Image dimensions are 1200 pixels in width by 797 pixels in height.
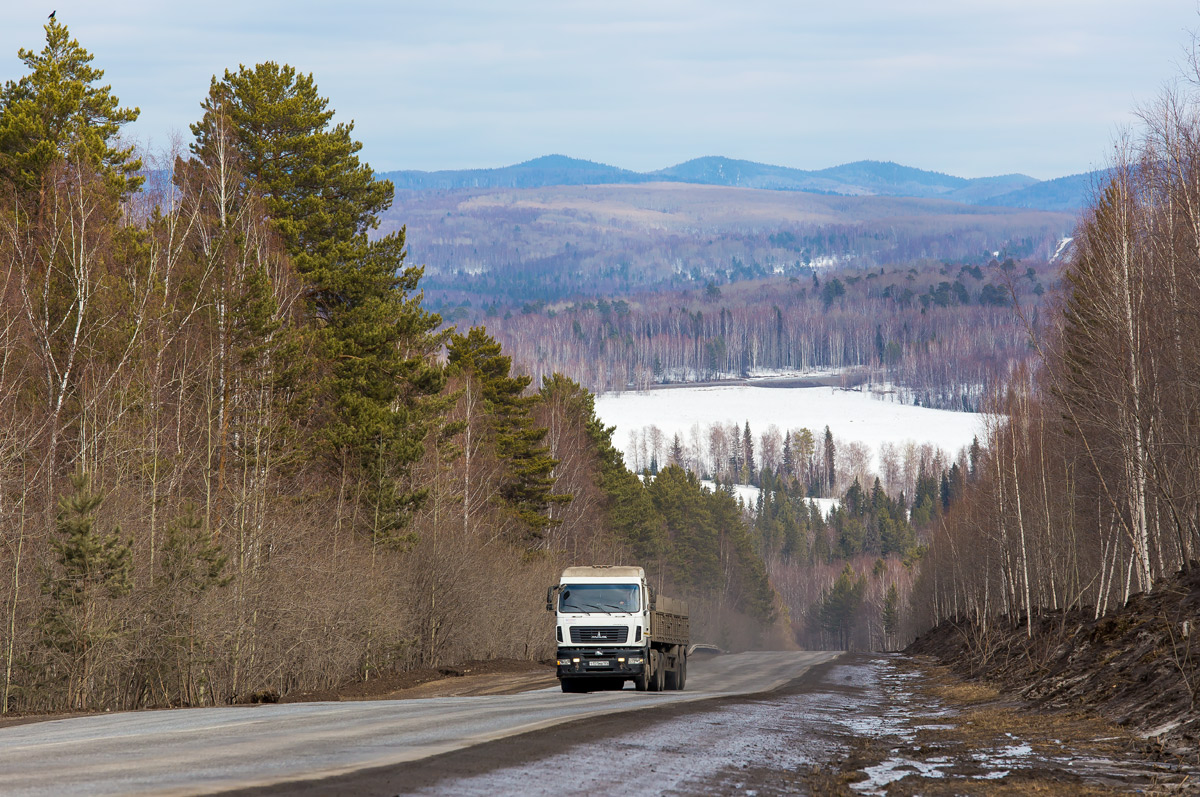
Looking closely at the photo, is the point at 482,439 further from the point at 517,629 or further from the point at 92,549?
the point at 92,549

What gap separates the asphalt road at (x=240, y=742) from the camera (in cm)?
1004

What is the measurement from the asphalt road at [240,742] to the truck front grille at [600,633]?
224 inches

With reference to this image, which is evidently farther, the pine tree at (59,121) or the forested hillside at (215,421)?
the pine tree at (59,121)

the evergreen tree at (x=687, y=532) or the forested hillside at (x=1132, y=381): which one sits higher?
the forested hillside at (x=1132, y=381)

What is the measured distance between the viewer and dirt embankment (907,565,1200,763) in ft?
49.1

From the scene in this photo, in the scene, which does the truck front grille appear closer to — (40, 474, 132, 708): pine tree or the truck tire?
the truck tire

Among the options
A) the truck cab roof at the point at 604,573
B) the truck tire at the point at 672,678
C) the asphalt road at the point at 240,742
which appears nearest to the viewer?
the asphalt road at the point at 240,742

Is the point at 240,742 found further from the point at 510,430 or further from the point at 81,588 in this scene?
the point at 510,430

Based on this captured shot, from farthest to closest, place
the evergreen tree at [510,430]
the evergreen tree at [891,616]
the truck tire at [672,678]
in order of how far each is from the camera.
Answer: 1. the evergreen tree at [891,616]
2. the evergreen tree at [510,430]
3. the truck tire at [672,678]

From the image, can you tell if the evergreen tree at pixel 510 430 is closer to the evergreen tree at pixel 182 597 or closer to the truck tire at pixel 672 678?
the truck tire at pixel 672 678

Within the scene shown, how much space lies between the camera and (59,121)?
126ft

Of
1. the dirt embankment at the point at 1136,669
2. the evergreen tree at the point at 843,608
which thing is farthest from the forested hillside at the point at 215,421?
the evergreen tree at the point at 843,608

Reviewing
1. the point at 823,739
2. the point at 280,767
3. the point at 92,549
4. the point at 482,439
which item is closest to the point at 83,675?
the point at 92,549

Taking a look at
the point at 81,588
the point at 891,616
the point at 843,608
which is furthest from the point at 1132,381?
the point at 843,608
